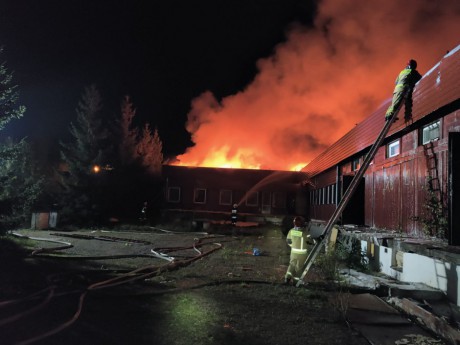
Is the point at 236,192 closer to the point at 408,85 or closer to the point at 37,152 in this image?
the point at 408,85

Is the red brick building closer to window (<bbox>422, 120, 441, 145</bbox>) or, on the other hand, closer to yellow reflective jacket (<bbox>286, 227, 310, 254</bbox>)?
window (<bbox>422, 120, 441, 145</bbox>)

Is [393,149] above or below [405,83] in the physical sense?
below

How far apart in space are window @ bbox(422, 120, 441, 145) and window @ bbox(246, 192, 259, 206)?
68.5 ft

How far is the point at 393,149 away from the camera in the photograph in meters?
11.2

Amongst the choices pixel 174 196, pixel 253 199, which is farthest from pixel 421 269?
pixel 174 196

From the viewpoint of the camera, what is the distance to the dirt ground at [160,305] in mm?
4930

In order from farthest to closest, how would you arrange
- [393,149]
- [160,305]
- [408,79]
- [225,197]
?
1. [225,197]
2. [393,149]
3. [408,79]
4. [160,305]

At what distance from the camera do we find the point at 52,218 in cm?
2367

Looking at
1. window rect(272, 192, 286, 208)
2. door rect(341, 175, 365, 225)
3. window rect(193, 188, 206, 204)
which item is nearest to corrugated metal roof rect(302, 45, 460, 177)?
door rect(341, 175, 365, 225)

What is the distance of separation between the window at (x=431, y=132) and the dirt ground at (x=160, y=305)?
12.6ft

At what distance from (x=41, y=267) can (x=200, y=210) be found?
68.2 feet

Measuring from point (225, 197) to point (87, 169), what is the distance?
973 centimetres

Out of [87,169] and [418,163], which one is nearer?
[418,163]

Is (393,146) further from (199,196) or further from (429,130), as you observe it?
(199,196)
